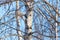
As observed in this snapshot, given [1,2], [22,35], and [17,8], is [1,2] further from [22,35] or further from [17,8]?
[22,35]

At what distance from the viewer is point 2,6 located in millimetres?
5434

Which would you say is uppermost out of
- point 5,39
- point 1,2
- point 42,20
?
point 1,2

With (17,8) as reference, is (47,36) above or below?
below

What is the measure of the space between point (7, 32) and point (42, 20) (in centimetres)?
71

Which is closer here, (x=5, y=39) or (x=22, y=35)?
(x=22, y=35)

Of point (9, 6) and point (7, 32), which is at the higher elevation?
point (9, 6)

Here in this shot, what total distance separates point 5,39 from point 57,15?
3.68 ft

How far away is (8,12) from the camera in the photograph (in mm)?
5422

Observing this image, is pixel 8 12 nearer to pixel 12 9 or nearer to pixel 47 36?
pixel 12 9

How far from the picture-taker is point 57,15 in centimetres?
535

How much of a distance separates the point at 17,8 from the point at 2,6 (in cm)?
34

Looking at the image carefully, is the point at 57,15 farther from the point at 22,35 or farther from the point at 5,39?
the point at 5,39

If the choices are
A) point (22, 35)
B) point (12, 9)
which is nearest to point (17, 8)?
point (12, 9)

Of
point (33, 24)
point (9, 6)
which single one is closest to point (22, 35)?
point (33, 24)
